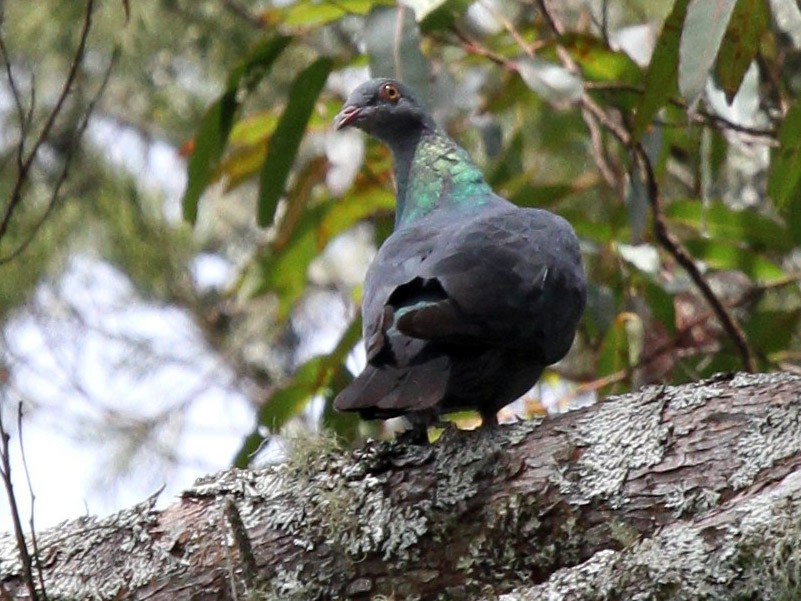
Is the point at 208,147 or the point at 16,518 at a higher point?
the point at 208,147

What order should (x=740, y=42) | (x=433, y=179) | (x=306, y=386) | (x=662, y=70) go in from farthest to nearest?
(x=306, y=386) < (x=433, y=179) < (x=662, y=70) < (x=740, y=42)

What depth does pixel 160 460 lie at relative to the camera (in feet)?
24.5

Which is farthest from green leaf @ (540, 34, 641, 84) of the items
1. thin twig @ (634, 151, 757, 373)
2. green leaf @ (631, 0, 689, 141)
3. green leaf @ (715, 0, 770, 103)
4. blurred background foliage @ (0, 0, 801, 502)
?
green leaf @ (715, 0, 770, 103)

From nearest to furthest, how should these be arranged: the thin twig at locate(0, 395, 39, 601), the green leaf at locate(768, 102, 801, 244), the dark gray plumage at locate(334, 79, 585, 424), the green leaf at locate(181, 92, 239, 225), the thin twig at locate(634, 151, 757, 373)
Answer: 1. the thin twig at locate(0, 395, 39, 601)
2. the dark gray plumage at locate(334, 79, 585, 424)
3. the green leaf at locate(768, 102, 801, 244)
4. the thin twig at locate(634, 151, 757, 373)
5. the green leaf at locate(181, 92, 239, 225)

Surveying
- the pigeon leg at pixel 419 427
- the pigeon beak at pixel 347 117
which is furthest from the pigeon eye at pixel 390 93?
the pigeon leg at pixel 419 427

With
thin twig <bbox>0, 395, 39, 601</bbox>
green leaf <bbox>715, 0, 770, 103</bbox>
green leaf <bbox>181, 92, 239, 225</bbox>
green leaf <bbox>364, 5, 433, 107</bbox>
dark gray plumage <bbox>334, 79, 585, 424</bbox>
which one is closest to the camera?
thin twig <bbox>0, 395, 39, 601</bbox>

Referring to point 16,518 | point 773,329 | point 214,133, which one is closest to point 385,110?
point 214,133

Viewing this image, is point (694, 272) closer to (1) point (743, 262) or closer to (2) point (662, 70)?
(1) point (743, 262)

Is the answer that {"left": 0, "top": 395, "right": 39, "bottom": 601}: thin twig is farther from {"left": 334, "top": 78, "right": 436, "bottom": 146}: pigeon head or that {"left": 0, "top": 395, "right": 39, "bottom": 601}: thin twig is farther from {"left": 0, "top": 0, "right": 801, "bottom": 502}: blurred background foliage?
{"left": 334, "top": 78, "right": 436, "bottom": 146}: pigeon head

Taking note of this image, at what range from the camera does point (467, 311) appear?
3318mm

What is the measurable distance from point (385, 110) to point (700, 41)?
5.24 ft

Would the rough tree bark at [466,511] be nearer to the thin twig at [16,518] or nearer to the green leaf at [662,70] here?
the thin twig at [16,518]

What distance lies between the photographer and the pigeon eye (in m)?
4.98

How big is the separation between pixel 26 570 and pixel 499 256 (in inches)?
57.3
